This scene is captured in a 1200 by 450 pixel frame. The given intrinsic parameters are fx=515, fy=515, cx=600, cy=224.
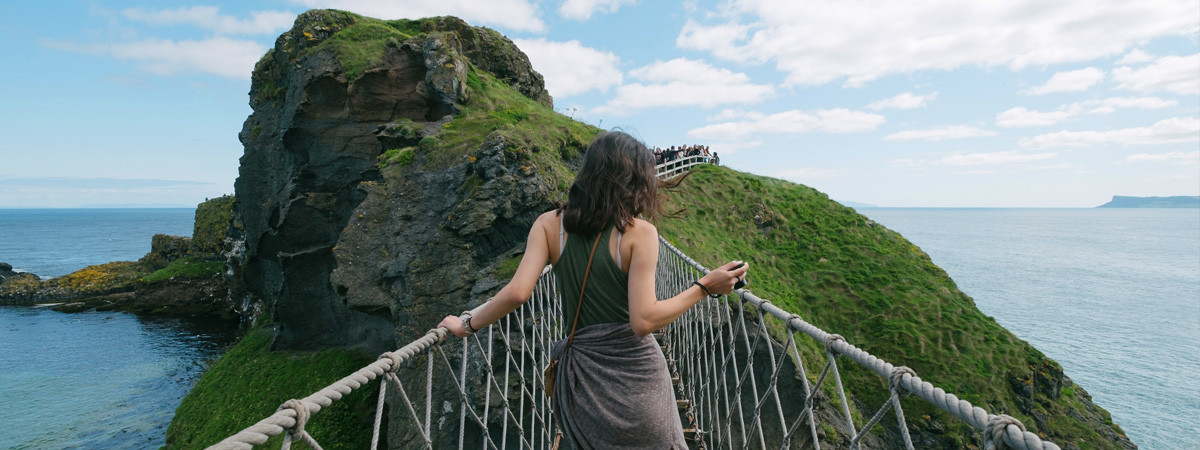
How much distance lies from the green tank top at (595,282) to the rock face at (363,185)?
6978mm

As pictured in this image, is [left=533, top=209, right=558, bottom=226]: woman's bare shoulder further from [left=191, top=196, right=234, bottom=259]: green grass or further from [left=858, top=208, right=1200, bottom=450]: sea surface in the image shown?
[left=191, top=196, right=234, bottom=259]: green grass

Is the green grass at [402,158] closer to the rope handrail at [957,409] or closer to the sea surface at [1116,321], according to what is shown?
the rope handrail at [957,409]

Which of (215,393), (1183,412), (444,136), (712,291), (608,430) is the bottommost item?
(1183,412)

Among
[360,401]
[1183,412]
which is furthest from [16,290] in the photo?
[1183,412]

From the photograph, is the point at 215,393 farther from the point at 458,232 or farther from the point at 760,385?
the point at 760,385

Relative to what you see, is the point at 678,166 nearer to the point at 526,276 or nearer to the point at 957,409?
the point at 526,276

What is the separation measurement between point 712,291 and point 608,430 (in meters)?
0.65

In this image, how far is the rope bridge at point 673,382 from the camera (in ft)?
4.67

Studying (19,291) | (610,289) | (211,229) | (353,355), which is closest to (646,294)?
(610,289)

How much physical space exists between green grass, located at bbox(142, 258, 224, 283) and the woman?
36.8 meters

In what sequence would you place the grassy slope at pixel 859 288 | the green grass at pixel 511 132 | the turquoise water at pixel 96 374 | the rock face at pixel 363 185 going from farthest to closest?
the turquoise water at pixel 96 374 → the grassy slope at pixel 859 288 → the green grass at pixel 511 132 → the rock face at pixel 363 185

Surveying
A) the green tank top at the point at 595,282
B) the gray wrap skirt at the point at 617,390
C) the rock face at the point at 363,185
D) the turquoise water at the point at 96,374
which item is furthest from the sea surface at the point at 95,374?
the green tank top at the point at 595,282

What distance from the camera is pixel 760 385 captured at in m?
9.79

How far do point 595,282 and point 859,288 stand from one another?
15052mm
